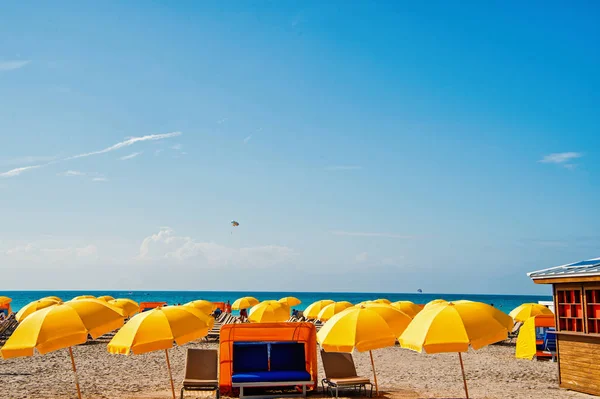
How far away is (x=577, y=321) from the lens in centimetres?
1210

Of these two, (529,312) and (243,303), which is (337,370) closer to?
(529,312)

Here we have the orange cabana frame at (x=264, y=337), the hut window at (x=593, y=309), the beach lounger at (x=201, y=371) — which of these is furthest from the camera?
the orange cabana frame at (x=264, y=337)

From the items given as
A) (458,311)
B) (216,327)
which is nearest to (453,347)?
(458,311)

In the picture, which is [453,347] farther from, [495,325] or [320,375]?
[320,375]

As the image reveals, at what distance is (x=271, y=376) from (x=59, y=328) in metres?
4.57

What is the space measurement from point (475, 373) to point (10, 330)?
20958 millimetres

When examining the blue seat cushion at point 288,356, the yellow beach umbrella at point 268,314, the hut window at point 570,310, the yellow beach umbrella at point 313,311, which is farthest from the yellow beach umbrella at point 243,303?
the hut window at point 570,310

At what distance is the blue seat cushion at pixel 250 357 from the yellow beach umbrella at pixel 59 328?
3549 mm

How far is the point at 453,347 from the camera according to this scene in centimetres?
845

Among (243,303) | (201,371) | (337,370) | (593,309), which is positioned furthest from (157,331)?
(243,303)

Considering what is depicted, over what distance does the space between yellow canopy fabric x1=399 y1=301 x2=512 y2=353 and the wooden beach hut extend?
132 inches

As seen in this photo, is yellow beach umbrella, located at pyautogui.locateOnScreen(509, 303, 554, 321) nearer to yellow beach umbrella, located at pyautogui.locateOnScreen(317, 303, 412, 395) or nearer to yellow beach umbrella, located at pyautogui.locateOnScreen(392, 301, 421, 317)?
yellow beach umbrella, located at pyautogui.locateOnScreen(392, 301, 421, 317)

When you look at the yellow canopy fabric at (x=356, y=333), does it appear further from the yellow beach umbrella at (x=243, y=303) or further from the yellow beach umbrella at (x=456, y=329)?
the yellow beach umbrella at (x=243, y=303)

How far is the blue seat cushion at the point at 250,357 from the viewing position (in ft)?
40.7
